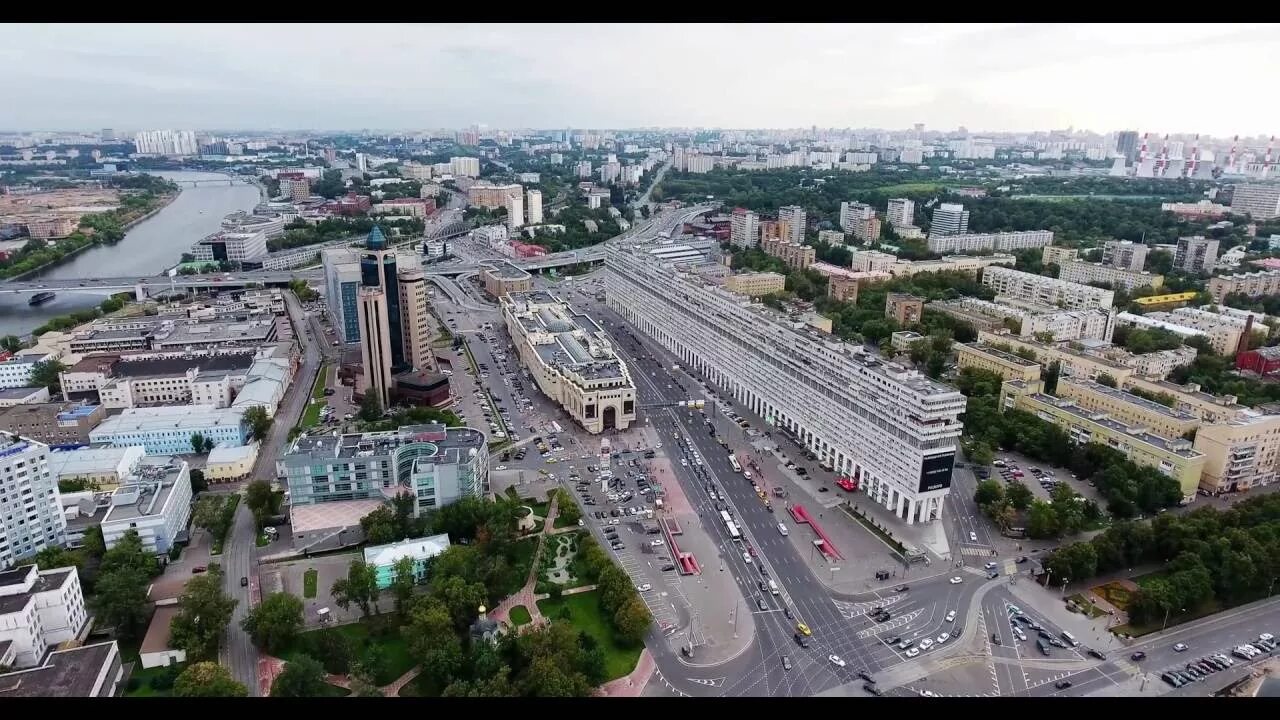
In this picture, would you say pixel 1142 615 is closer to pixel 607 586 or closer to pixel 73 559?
pixel 607 586

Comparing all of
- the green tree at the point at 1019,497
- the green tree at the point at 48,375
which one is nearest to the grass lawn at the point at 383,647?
the green tree at the point at 1019,497

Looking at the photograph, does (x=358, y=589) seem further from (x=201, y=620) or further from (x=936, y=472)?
(x=936, y=472)

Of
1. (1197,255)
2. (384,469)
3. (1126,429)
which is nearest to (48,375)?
(384,469)

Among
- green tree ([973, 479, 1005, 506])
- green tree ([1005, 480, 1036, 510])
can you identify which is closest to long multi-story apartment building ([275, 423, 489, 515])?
green tree ([973, 479, 1005, 506])

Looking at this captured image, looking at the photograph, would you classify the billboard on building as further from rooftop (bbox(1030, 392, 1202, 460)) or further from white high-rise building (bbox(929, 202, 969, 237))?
white high-rise building (bbox(929, 202, 969, 237))

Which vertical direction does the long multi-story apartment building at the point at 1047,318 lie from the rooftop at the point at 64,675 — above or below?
above

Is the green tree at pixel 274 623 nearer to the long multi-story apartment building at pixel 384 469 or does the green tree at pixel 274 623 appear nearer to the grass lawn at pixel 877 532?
the long multi-story apartment building at pixel 384 469

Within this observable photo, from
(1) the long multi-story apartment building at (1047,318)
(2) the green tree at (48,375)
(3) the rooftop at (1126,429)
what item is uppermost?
(1) the long multi-story apartment building at (1047,318)
